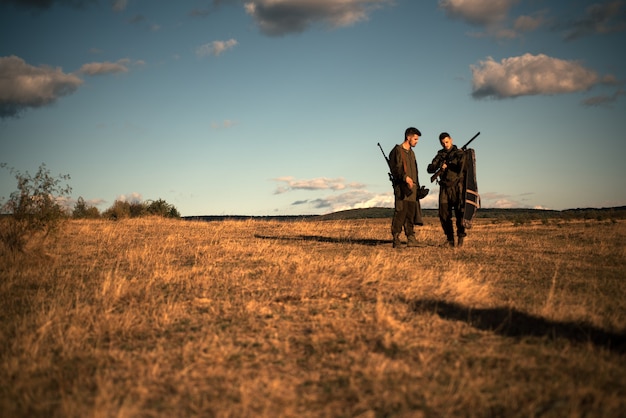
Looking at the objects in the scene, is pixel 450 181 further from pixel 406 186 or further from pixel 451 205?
pixel 406 186

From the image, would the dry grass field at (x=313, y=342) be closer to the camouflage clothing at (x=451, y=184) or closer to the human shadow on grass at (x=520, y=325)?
the human shadow on grass at (x=520, y=325)

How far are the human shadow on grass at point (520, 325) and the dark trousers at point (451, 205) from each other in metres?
5.88

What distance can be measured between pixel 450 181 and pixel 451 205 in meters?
0.60

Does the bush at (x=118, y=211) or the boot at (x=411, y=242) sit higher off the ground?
the bush at (x=118, y=211)

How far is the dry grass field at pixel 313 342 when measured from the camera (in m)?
3.15

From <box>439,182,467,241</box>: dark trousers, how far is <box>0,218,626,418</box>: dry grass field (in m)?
3.17

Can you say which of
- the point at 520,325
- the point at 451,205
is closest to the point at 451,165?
the point at 451,205

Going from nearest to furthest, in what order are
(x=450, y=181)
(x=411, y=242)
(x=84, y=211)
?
(x=450, y=181)
(x=411, y=242)
(x=84, y=211)

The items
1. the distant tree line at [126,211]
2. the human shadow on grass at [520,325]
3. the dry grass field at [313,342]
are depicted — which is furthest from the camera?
the distant tree line at [126,211]

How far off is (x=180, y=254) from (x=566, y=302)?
7594mm

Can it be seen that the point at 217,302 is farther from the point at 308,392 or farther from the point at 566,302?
the point at 566,302

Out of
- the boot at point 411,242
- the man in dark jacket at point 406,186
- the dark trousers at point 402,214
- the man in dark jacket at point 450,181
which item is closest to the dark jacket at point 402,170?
the man in dark jacket at point 406,186

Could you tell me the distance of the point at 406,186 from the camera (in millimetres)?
11383

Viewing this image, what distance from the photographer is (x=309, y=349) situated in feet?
13.6
